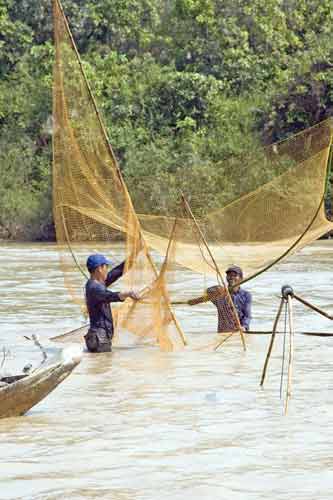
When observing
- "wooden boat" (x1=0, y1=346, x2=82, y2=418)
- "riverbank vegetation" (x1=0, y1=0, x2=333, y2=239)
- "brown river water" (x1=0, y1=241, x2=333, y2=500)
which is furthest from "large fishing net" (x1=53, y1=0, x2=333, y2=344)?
"riverbank vegetation" (x1=0, y1=0, x2=333, y2=239)

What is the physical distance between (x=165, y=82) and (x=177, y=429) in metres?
26.9

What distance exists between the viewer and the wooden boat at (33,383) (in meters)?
7.18

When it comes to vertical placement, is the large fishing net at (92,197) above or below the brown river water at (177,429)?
above

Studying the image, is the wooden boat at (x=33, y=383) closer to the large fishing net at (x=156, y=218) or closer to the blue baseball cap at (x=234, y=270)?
the large fishing net at (x=156, y=218)

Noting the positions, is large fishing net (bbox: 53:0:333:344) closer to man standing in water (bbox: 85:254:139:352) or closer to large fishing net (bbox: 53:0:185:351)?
large fishing net (bbox: 53:0:185:351)

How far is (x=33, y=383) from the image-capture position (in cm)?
724

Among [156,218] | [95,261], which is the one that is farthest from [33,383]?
[156,218]

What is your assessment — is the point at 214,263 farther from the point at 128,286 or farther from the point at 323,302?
the point at 323,302

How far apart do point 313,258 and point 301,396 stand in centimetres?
1428

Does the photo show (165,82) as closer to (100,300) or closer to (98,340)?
(98,340)

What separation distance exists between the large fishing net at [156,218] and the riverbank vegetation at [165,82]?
18741 mm

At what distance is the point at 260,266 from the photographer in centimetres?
1038

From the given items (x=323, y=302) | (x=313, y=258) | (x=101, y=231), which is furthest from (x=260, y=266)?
(x=313, y=258)

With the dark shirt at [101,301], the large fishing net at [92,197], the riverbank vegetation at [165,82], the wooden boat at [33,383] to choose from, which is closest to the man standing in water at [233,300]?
the large fishing net at [92,197]
